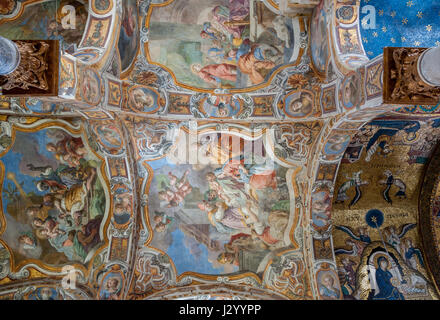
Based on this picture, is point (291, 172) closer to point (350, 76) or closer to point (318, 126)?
point (318, 126)

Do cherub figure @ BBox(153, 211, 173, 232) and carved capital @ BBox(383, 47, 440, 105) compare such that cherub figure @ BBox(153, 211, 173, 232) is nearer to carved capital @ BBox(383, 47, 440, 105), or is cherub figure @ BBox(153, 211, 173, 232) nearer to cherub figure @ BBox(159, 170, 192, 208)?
cherub figure @ BBox(159, 170, 192, 208)

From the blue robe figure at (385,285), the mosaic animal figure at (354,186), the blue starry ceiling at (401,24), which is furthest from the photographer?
the mosaic animal figure at (354,186)

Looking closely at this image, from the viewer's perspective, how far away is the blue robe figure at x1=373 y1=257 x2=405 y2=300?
9.11m

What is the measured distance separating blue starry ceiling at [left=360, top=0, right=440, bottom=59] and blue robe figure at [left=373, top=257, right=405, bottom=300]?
18.4ft

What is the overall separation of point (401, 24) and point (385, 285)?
6.67m

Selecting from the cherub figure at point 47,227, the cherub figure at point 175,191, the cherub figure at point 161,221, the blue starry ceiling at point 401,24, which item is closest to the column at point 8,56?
the cherub figure at point 175,191

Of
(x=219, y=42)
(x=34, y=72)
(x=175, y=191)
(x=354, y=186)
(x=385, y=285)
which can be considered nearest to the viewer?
(x=34, y=72)

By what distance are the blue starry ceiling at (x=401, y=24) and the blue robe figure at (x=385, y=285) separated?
5605 mm

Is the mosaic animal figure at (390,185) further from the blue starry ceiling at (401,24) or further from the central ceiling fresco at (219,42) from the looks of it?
the central ceiling fresco at (219,42)

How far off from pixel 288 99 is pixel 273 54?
4.11 ft

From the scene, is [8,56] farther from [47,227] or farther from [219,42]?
[47,227]

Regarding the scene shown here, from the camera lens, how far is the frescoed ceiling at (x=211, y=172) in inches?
331

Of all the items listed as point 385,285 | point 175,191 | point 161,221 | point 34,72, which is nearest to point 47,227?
point 161,221

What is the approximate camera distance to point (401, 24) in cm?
811
